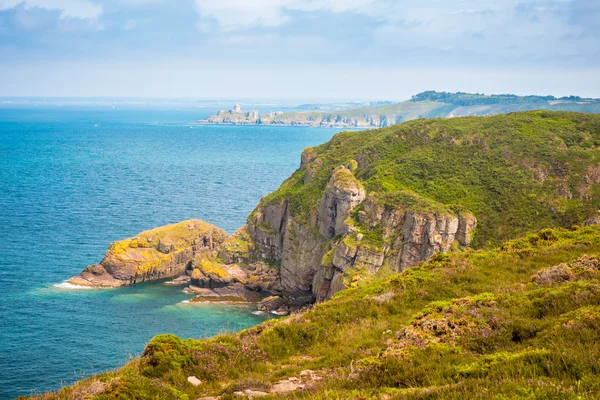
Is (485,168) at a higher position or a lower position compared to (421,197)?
higher

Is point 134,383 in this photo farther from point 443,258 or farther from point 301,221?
point 301,221

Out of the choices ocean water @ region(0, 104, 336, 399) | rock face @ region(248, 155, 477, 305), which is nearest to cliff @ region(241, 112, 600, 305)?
rock face @ region(248, 155, 477, 305)

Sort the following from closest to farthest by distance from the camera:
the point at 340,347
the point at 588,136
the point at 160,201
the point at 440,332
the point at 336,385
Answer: the point at 336,385 → the point at 440,332 → the point at 340,347 → the point at 588,136 → the point at 160,201

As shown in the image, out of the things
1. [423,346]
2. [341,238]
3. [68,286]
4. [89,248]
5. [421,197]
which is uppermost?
[423,346]

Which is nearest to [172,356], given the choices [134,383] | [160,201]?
[134,383]

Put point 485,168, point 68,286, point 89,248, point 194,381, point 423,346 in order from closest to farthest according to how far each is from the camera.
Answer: point 423,346 → point 194,381 → point 68,286 → point 485,168 → point 89,248

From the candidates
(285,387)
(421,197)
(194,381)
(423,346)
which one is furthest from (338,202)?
(285,387)

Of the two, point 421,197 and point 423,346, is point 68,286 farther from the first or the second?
point 423,346
